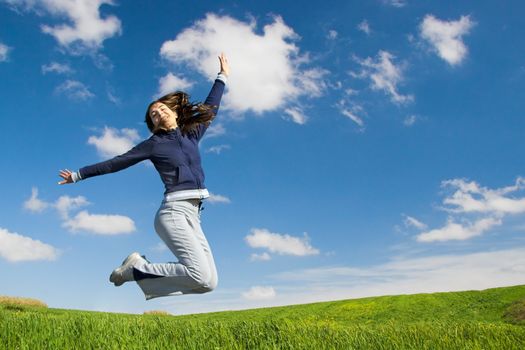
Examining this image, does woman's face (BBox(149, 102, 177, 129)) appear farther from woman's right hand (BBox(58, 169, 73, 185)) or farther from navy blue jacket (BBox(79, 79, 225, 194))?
woman's right hand (BBox(58, 169, 73, 185))

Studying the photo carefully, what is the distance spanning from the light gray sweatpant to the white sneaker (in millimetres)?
100

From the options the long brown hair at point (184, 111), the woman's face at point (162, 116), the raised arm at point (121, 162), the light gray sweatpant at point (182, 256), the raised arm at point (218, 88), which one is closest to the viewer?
the light gray sweatpant at point (182, 256)

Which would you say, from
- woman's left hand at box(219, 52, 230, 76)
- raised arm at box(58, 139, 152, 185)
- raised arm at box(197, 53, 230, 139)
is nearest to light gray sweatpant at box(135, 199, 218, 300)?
raised arm at box(58, 139, 152, 185)

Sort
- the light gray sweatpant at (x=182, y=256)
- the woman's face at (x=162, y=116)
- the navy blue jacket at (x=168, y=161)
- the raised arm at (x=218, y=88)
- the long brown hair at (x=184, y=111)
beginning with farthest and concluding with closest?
the raised arm at (x=218, y=88), the long brown hair at (x=184, y=111), the woman's face at (x=162, y=116), the navy blue jacket at (x=168, y=161), the light gray sweatpant at (x=182, y=256)

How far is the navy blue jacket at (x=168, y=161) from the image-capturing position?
570 cm

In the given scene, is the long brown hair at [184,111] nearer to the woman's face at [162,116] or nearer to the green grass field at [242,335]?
the woman's face at [162,116]

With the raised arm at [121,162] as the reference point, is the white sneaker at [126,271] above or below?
below

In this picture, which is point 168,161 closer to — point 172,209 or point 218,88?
point 172,209

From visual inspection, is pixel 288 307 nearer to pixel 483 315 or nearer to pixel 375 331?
pixel 483 315

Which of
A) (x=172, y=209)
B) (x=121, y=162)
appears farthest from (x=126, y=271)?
(x=121, y=162)

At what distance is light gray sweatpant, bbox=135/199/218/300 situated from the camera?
5.43 m

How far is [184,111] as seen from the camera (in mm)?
6492

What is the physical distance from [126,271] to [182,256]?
79cm

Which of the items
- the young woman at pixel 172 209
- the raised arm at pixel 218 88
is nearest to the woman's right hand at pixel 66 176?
the young woman at pixel 172 209
